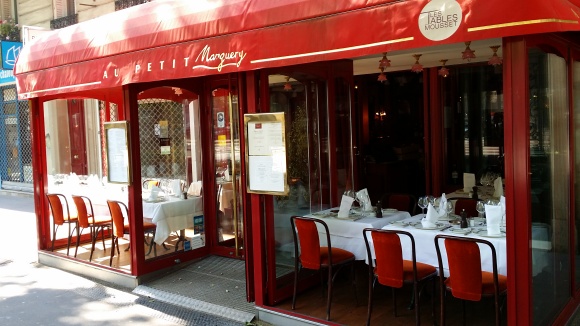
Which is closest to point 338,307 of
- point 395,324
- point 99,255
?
point 395,324

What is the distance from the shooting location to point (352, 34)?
4.37m

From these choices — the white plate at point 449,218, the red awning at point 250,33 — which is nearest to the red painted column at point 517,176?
the red awning at point 250,33

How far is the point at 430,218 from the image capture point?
5422 mm

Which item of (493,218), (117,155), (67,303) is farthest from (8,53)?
(493,218)

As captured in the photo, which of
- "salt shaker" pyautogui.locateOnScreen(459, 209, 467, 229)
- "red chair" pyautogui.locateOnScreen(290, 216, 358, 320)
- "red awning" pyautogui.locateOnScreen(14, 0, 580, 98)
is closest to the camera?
"red awning" pyautogui.locateOnScreen(14, 0, 580, 98)

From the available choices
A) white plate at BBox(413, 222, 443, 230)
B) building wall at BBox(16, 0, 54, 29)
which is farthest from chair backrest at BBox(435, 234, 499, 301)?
building wall at BBox(16, 0, 54, 29)

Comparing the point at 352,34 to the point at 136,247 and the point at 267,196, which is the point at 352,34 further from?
the point at 136,247

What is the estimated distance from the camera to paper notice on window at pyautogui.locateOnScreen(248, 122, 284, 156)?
5.32 metres

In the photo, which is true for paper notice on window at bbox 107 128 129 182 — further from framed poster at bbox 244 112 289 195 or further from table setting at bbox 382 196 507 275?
table setting at bbox 382 196 507 275

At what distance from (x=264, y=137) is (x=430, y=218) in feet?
5.94

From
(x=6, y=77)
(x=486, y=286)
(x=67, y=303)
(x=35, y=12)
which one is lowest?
(x=67, y=303)

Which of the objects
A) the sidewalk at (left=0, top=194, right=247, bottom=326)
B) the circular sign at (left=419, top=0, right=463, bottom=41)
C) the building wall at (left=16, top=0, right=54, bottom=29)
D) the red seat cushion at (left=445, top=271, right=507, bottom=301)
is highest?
the building wall at (left=16, top=0, right=54, bottom=29)

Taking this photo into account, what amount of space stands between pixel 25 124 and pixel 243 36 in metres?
14.4

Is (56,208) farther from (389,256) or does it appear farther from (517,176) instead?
(517,176)
